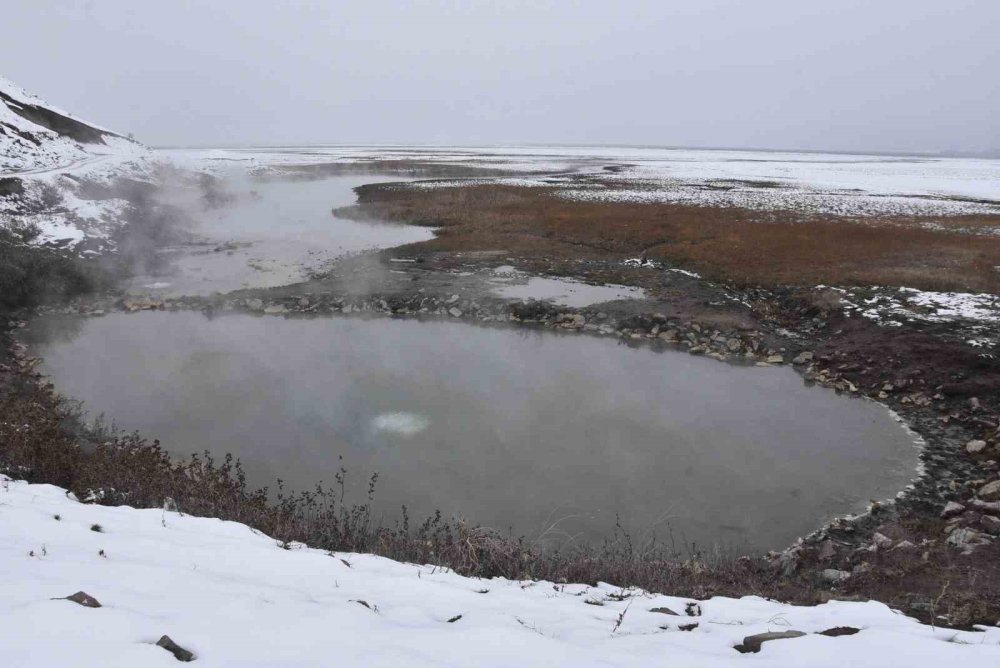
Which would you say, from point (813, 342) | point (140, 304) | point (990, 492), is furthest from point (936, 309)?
point (140, 304)

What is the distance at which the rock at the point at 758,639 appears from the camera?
374cm

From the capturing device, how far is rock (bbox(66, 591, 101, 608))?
3.10 metres

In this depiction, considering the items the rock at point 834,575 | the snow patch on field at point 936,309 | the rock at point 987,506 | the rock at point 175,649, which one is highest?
the snow patch on field at point 936,309

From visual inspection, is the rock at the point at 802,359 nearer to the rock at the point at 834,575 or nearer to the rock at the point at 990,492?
the rock at the point at 990,492

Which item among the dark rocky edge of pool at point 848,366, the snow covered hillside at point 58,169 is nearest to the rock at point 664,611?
the dark rocky edge of pool at point 848,366

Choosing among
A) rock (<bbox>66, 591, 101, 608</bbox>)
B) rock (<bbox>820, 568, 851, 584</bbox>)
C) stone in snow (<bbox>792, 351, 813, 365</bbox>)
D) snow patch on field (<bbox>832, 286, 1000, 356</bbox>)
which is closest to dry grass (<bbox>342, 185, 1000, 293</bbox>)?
snow patch on field (<bbox>832, 286, 1000, 356</bbox>)

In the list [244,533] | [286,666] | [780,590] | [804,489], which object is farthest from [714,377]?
[286,666]

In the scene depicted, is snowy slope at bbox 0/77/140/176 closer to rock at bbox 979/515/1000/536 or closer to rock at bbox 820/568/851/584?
rock at bbox 820/568/851/584

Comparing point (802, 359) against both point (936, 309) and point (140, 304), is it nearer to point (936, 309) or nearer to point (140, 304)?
point (936, 309)

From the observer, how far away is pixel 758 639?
3.82 meters

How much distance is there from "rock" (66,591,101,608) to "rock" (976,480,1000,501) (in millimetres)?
9999

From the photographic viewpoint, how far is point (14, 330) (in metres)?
13.9

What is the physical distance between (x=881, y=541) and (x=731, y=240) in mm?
19770

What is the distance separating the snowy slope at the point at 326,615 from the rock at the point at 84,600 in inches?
2.5
